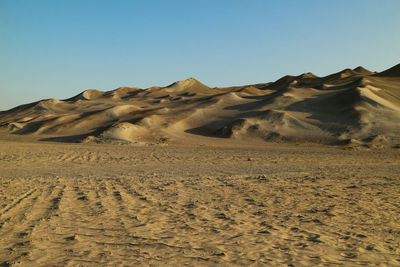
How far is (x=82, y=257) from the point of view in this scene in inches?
178

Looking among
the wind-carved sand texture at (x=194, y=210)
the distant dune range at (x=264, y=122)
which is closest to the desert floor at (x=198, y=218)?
the wind-carved sand texture at (x=194, y=210)

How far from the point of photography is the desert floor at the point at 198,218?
4.66 meters

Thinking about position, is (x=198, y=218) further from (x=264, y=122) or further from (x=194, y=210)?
(x=264, y=122)

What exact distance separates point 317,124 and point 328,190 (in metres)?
26.3

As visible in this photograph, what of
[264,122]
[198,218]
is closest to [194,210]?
[198,218]

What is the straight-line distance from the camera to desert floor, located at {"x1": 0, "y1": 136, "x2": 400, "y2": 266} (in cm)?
466

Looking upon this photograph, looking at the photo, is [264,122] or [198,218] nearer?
[198,218]

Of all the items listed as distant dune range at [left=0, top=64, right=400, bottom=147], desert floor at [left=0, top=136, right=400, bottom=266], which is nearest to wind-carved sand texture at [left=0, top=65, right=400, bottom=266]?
desert floor at [left=0, top=136, right=400, bottom=266]

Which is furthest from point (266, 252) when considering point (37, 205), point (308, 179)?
point (308, 179)

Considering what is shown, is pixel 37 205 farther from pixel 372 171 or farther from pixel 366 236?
pixel 372 171

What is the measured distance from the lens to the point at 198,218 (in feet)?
21.4

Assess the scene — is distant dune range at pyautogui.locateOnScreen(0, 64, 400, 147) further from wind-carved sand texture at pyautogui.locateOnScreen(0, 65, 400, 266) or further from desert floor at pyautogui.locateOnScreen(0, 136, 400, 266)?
desert floor at pyautogui.locateOnScreen(0, 136, 400, 266)

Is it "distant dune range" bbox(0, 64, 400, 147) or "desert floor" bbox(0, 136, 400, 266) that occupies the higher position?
"distant dune range" bbox(0, 64, 400, 147)

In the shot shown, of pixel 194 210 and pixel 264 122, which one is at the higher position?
pixel 264 122
